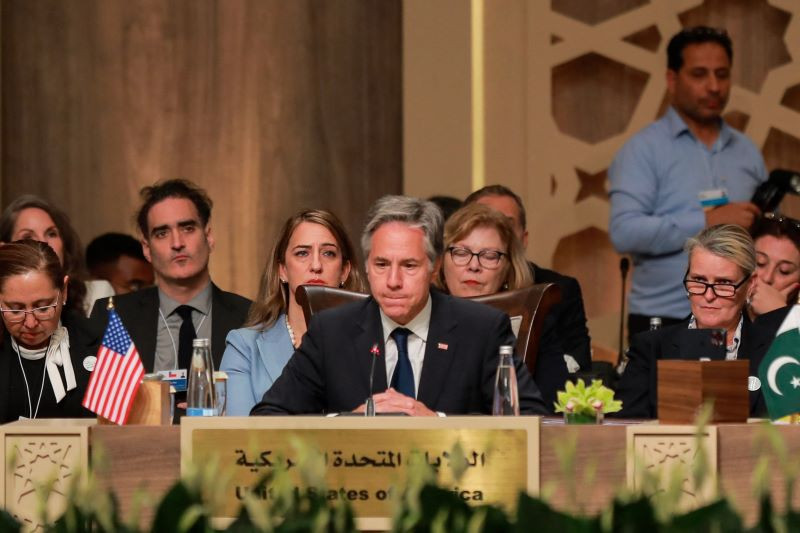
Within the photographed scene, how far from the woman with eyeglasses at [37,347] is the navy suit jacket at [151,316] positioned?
1.64 ft

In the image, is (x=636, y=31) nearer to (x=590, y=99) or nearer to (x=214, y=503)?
(x=590, y=99)

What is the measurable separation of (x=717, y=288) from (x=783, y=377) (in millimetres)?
887

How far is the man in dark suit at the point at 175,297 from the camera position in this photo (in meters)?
4.84

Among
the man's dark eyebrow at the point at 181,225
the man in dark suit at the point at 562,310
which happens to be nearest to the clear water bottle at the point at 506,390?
the man in dark suit at the point at 562,310

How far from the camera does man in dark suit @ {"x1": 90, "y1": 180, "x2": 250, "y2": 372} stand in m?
4.84

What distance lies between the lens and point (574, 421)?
3150 mm

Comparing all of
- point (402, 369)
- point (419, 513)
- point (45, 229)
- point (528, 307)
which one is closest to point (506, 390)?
point (402, 369)

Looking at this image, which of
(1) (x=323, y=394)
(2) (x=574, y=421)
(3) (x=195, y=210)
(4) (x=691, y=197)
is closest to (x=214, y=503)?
(2) (x=574, y=421)

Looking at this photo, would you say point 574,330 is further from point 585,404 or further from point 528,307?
point 585,404

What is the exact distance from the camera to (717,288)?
4.14 meters

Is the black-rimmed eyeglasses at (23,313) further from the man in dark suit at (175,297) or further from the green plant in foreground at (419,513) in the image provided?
the green plant in foreground at (419,513)

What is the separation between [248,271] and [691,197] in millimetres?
2372

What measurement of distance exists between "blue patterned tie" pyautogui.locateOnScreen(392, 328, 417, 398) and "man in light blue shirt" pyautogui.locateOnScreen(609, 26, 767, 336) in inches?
96.8

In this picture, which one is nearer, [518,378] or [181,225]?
[518,378]
